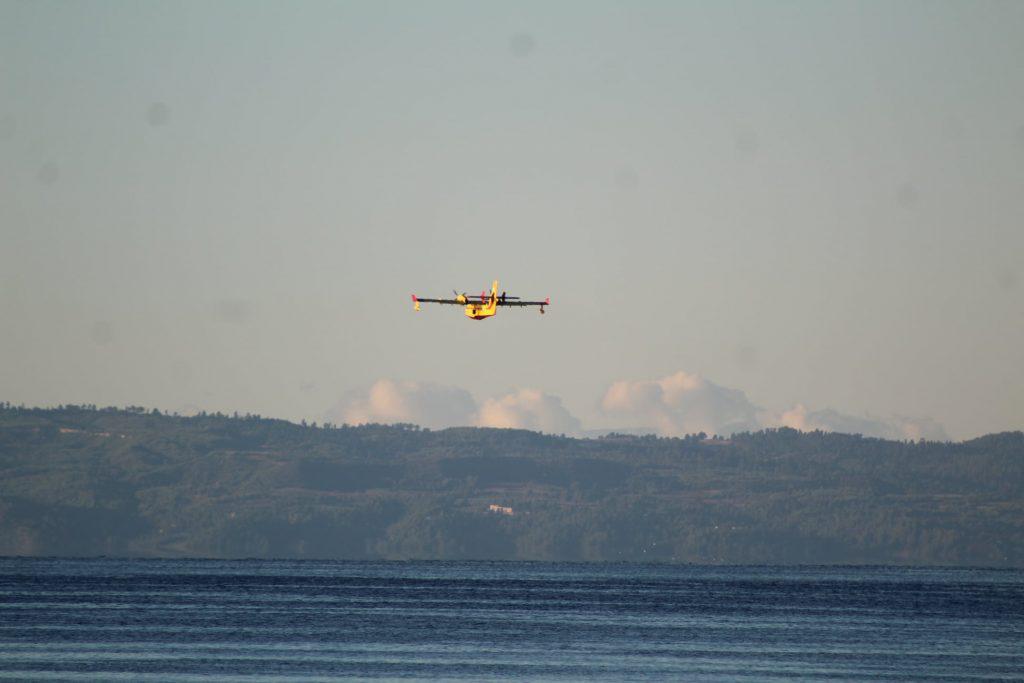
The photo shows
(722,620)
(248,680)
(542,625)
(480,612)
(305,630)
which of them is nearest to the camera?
(248,680)

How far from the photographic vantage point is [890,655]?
438ft

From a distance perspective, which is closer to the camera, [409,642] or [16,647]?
[16,647]

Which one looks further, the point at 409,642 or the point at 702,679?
the point at 409,642

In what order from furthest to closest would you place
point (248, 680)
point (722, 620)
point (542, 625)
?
point (722, 620), point (542, 625), point (248, 680)

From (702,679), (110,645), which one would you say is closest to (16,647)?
(110,645)

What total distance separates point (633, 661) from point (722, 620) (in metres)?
67.7

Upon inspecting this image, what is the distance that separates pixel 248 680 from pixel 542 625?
6850 cm

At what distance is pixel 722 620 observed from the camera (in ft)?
614

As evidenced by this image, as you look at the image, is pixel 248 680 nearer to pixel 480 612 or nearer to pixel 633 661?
pixel 633 661

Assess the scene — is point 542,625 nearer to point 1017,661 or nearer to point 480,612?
point 480,612

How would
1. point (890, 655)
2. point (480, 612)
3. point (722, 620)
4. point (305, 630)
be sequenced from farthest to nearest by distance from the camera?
point (480, 612) → point (722, 620) → point (305, 630) → point (890, 655)

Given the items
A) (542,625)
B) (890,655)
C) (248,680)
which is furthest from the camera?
(542,625)

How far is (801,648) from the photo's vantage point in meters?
140

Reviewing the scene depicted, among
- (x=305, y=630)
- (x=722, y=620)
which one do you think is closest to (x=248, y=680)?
(x=305, y=630)
